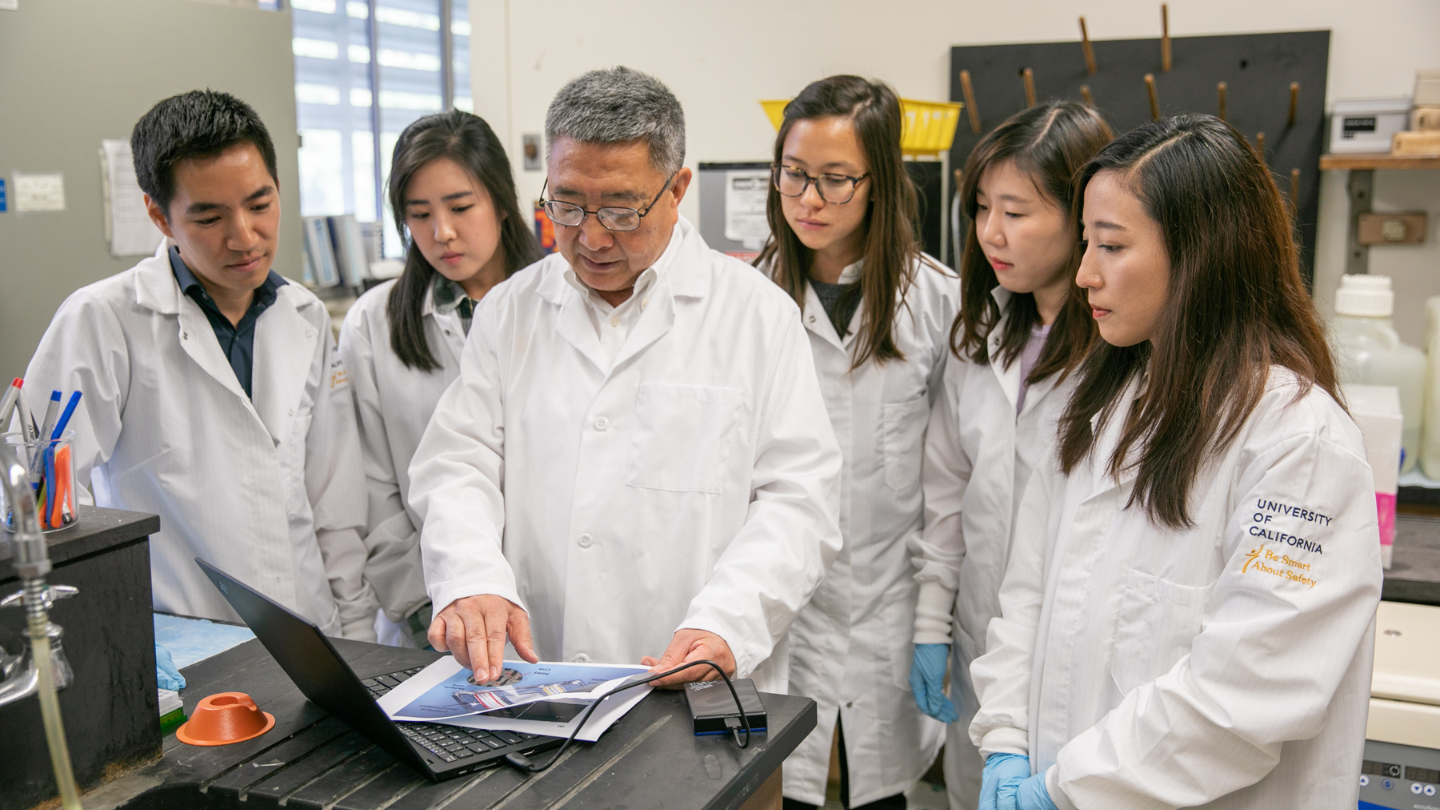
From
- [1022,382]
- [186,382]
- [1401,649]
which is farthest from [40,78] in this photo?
[1401,649]

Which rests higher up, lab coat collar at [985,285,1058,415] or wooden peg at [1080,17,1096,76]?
wooden peg at [1080,17,1096,76]

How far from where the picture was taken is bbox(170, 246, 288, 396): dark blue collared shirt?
1.58 metres

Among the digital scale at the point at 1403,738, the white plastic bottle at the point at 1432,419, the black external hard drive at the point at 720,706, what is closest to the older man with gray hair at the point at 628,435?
the black external hard drive at the point at 720,706

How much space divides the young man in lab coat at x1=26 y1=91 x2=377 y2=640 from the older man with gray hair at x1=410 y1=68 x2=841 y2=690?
0.34m

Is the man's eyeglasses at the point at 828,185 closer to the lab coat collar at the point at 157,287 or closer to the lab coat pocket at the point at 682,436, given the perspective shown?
the lab coat pocket at the point at 682,436

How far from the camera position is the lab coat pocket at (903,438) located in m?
1.80

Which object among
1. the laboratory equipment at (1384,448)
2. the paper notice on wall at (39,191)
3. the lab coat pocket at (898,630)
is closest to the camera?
the laboratory equipment at (1384,448)

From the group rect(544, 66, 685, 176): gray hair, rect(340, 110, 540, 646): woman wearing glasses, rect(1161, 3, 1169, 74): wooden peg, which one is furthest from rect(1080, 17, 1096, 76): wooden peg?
Result: rect(544, 66, 685, 176): gray hair

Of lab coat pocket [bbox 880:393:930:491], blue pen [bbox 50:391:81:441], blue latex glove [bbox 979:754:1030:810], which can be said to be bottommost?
blue latex glove [bbox 979:754:1030:810]

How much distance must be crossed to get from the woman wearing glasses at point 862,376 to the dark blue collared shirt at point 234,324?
2.89 ft

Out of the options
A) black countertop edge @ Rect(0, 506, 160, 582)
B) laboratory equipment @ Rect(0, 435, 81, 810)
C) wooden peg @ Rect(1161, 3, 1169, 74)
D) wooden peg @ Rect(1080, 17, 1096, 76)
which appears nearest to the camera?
laboratory equipment @ Rect(0, 435, 81, 810)

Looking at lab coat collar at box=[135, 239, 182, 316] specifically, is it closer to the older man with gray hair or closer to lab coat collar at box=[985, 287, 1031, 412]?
the older man with gray hair

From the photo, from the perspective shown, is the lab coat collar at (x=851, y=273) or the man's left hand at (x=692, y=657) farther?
the lab coat collar at (x=851, y=273)

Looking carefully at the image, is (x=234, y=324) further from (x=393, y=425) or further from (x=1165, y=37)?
(x=1165, y=37)
